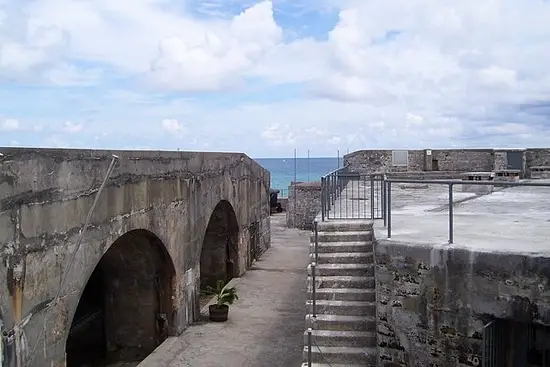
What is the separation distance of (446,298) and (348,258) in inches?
80.6

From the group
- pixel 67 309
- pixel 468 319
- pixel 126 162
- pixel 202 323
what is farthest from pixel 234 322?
pixel 468 319

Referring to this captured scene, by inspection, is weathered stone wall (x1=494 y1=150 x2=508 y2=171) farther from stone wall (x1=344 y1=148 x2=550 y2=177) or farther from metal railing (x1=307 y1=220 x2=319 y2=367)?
metal railing (x1=307 y1=220 x2=319 y2=367)

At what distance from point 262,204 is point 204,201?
9219 millimetres

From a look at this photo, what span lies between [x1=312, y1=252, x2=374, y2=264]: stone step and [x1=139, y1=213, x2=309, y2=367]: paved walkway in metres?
2.30

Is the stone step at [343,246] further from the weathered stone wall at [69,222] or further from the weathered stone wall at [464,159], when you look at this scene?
the weathered stone wall at [464,159]

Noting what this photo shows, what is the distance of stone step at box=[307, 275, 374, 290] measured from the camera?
8.59 meters

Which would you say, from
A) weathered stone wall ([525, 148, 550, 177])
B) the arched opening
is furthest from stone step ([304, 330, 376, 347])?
weathered stone wall ([525, 148, 550, 177])

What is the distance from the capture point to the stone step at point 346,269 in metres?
8.70

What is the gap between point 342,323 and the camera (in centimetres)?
823

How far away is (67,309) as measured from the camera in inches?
296

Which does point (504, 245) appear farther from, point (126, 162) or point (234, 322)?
point (234, 322)

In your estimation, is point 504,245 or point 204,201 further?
point 204,201

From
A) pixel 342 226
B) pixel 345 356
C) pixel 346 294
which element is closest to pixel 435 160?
pixel 342 226

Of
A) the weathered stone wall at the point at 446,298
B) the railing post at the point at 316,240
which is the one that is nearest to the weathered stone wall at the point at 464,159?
the railing post at the point at 316,240
